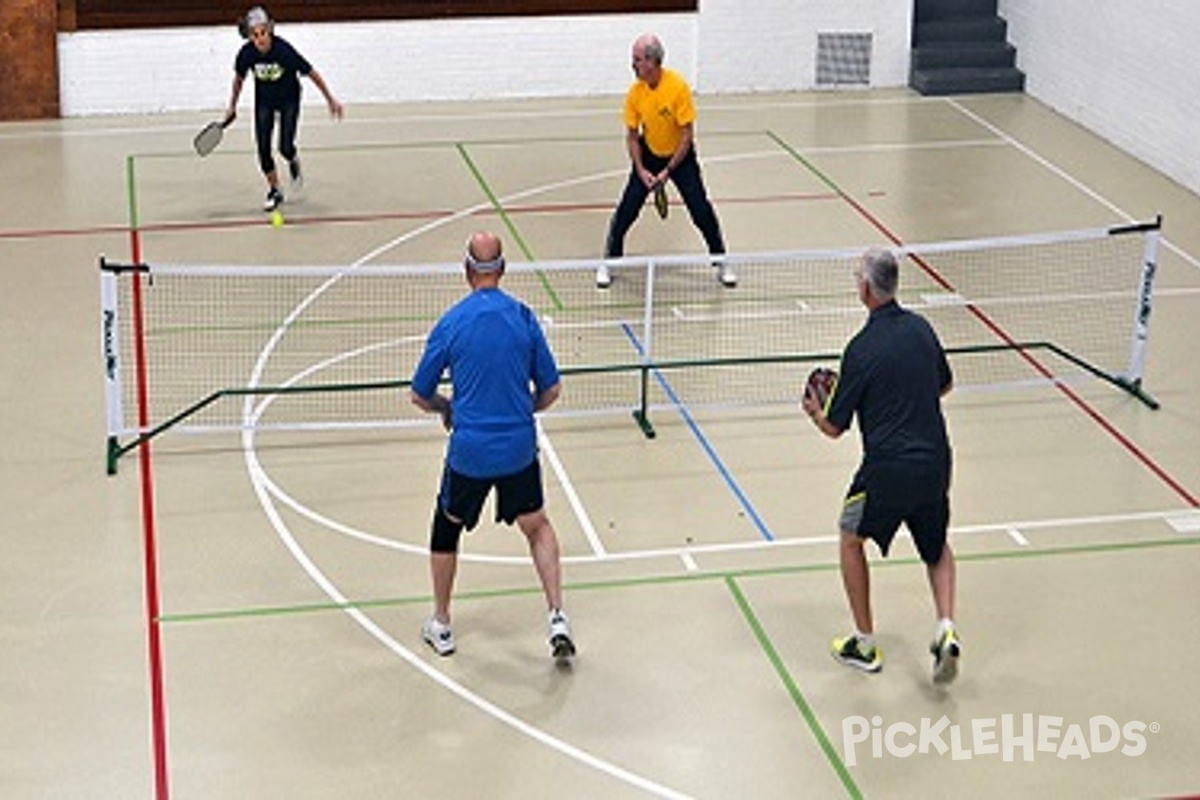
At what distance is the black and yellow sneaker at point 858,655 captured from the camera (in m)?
10.5

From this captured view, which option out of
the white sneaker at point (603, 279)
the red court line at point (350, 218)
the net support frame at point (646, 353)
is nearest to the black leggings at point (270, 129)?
the red court line at point (350, 218)

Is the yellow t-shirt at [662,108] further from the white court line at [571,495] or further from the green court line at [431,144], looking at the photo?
the green court line at [431,144]

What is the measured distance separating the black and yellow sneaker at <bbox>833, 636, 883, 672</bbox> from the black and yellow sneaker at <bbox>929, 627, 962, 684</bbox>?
0.32 meters

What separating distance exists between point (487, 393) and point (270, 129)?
811 centimetres

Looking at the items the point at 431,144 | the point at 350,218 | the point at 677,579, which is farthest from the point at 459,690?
the point at 431,144

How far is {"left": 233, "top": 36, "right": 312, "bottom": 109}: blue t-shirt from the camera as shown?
17125 millimetres

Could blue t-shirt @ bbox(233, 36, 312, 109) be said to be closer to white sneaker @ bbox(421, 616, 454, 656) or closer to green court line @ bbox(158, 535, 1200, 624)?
green court line @ bbox(158, 535, 1200, 624)

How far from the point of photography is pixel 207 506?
12328 mm

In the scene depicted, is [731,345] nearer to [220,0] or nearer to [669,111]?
[669,111]

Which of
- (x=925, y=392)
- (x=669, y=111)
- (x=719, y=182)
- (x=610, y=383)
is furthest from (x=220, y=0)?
(x=925, y=392)

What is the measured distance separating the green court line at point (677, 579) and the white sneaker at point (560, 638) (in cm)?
74

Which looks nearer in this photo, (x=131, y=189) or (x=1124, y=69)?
(x=131, y=189)

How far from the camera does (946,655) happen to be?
10.2 meters

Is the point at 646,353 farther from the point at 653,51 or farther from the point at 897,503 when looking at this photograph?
the point at 897,503
